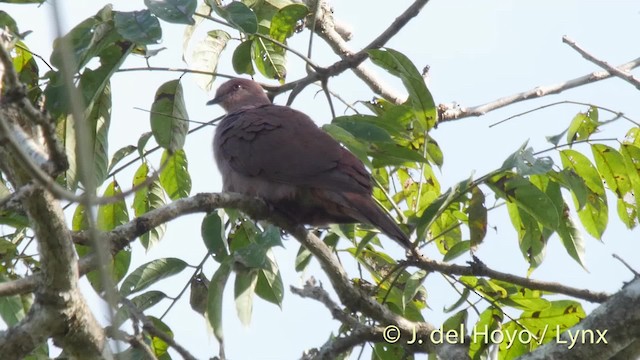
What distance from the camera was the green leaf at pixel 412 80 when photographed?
3.55 m

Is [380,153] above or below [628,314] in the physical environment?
above

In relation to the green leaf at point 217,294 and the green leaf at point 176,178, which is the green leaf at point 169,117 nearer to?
the green leaf at point 176,178

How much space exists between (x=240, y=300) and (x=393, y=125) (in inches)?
38.2

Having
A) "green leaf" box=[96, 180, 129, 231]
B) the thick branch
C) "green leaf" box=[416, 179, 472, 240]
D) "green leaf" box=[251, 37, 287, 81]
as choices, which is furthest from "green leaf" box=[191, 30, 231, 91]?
the thick branch

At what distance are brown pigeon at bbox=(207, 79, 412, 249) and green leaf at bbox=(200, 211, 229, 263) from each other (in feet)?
2.29

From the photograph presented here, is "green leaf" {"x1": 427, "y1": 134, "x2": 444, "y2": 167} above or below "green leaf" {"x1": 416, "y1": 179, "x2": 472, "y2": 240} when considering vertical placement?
above

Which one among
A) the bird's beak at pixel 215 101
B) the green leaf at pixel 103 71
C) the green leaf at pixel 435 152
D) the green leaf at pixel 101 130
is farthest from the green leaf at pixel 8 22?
the bird's beak at pixel 215 101

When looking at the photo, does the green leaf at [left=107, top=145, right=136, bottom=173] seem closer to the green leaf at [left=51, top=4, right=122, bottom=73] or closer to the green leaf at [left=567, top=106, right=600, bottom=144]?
the green leaf at [left=51, top=4, right=122, bottom=73]

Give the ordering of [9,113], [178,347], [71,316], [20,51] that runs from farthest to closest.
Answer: [20,51], [178,347], [71,316], [9,113]

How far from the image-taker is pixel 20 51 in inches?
136

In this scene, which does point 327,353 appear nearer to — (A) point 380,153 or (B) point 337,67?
(A) point 380,153

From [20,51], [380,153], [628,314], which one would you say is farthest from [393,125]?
[20,51]

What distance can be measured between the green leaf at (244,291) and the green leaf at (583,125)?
5.06 feet

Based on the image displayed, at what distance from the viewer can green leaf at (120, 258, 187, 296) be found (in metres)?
3.48
